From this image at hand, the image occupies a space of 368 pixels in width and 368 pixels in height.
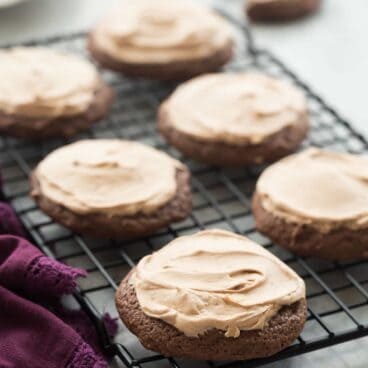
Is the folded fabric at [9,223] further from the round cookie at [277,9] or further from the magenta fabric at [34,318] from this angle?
the round cookie at [277,9]

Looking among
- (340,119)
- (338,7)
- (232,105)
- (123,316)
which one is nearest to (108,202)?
(123,316)

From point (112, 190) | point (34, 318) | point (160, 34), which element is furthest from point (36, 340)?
point (160, 34)

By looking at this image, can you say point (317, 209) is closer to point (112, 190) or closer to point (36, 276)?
point (112, 190)

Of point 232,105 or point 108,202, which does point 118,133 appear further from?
A: point 108,202

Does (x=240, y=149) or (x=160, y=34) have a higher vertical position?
(x=160, y=34)

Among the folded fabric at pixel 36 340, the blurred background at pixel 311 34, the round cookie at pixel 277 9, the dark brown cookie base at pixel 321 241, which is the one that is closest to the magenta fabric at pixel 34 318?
the folded fabric at pixel 36 340
